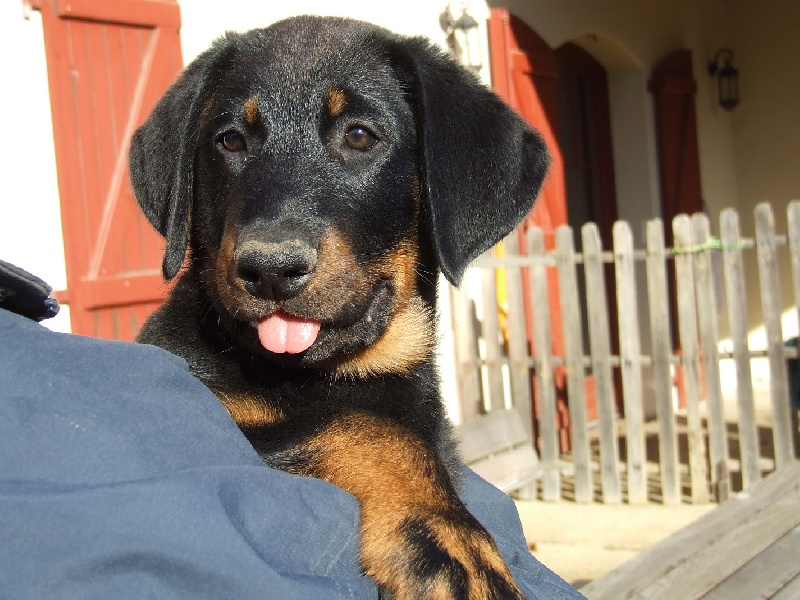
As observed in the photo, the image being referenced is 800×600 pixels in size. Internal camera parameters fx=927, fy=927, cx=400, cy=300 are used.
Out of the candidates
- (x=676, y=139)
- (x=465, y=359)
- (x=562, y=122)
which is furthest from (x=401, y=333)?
(x=676, y=139)

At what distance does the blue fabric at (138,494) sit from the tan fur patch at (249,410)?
452 mm

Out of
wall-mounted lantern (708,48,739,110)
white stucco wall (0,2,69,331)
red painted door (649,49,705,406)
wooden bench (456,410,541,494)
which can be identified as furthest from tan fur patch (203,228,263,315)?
wall-mounted lantern (708,48,739,110)

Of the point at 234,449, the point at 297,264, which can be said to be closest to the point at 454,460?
the point at 297,264

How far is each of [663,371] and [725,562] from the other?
12.9 feet

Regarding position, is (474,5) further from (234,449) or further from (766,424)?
(234,449)

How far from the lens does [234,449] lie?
4.80 feet

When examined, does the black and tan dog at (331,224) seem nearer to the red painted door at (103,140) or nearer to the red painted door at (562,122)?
the red painted door at (103,140)

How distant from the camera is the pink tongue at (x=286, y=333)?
2.00 metres

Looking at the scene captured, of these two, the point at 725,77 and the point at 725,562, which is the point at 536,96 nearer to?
the point at 725,77

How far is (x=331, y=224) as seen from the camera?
2.06m

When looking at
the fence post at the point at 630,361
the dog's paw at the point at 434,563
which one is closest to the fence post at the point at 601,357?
the fence post at the point at 630,361

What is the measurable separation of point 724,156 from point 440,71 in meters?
9.21

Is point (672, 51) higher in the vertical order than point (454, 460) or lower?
higher

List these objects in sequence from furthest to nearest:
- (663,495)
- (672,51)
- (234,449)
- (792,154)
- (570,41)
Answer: (792,154), (672,51), (570,41), (663,495), (234,449)
